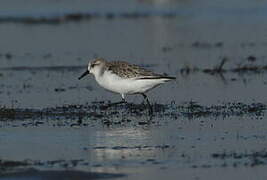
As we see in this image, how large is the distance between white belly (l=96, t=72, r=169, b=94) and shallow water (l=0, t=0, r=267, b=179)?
0.33 meters

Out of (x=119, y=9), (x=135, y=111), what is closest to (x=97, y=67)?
(x=135, y=111)

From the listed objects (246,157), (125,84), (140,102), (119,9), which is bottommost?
(246,157)

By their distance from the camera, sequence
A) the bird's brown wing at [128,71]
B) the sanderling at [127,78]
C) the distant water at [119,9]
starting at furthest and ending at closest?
the distant water at [119,9] → the bird's brown wing at [128,71] → the sanderling at [127,78]

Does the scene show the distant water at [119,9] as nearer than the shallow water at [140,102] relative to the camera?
No

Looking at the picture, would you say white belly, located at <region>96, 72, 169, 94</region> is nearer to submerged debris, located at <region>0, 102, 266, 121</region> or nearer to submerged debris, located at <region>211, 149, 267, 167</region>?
submerged debris, located at <region>0, 102, 266, 121</region>

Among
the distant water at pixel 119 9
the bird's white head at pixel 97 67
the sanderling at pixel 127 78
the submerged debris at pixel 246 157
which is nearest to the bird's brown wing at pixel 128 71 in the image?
the sanderling at pixel 127 78

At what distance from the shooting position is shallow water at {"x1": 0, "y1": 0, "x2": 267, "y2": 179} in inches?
423

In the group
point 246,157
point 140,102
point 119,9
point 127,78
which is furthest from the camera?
point 119,9

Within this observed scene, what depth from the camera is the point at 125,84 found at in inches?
590

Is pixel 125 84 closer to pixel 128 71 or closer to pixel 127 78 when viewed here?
pixel 127 78

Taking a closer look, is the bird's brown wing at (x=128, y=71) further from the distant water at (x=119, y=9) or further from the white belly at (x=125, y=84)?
the distant water at (x=119, y=9)

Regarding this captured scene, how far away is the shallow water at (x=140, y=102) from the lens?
10734 mm

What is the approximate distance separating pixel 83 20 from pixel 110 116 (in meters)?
23.4

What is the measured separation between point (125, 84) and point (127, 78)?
100 mm
